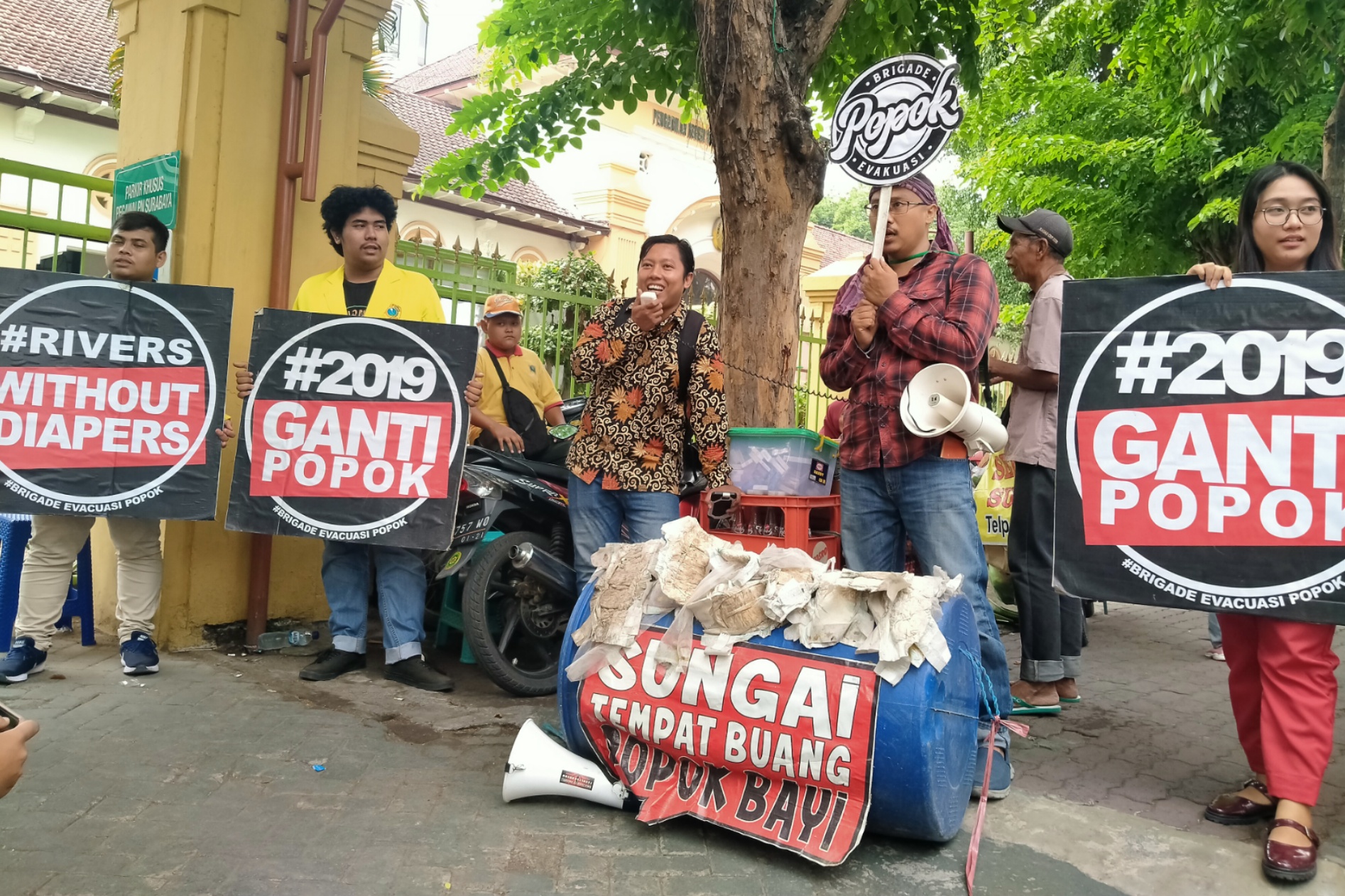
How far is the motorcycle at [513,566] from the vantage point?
4512 mm

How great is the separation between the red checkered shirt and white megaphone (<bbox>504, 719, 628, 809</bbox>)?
54.1 inches

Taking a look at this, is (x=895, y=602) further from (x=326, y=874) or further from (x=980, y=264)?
(x=326, y=874)

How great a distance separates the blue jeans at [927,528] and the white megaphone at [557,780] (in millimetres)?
1142

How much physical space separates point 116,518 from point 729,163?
3.63 metres

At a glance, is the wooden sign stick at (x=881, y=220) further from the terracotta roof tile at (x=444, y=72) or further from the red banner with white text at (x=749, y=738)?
the terracotta roof tile at (x=444, y=72)

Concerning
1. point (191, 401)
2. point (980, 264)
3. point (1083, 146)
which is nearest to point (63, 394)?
point (191, 401)

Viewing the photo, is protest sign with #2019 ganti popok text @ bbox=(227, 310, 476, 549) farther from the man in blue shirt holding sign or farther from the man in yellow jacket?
the man in blue shirt holding sign

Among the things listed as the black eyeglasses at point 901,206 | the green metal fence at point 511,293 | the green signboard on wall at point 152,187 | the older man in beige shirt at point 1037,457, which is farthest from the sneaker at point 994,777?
the green signboard on wall at point 152,187

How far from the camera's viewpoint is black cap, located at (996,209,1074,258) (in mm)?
4594

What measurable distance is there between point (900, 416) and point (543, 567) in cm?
198

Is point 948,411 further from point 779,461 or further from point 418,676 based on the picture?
point 418,676

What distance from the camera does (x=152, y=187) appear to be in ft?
17.0

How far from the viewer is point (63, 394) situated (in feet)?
14.8

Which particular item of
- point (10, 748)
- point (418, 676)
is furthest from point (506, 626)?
point (10, 748)
